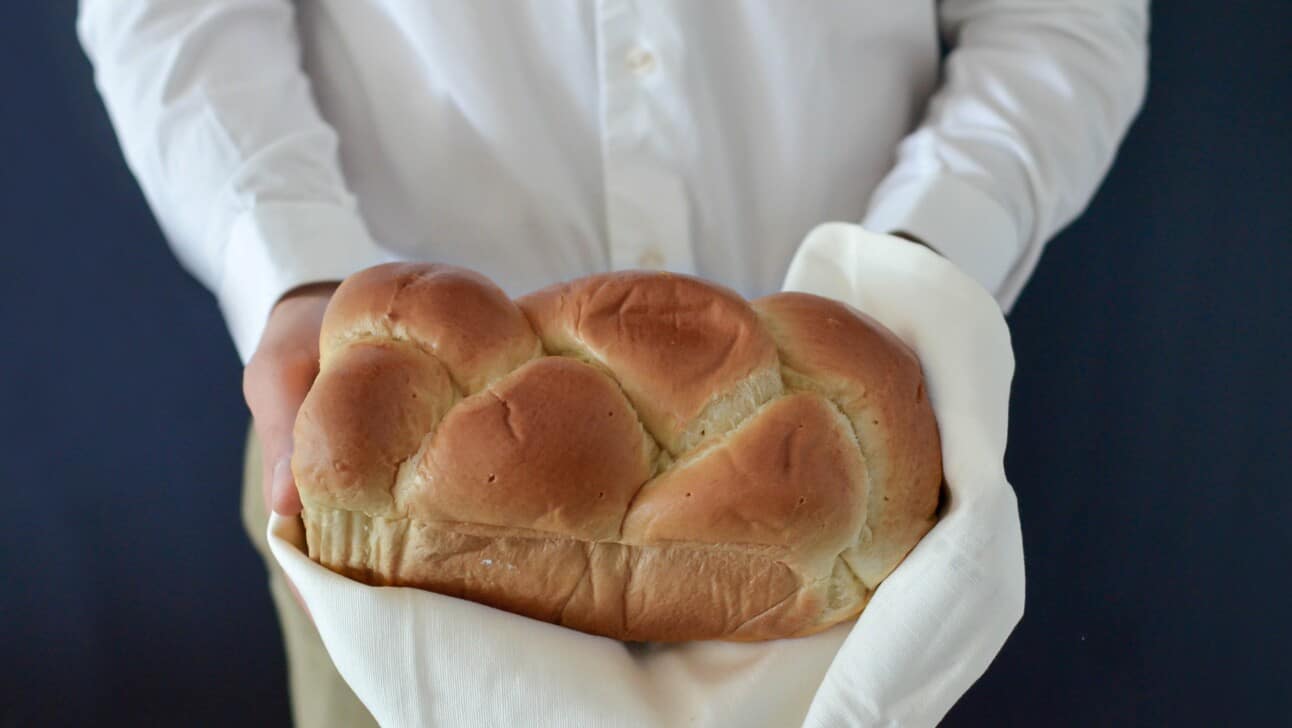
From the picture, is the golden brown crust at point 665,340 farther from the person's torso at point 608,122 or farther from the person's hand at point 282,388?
the person's torso at point 608,122

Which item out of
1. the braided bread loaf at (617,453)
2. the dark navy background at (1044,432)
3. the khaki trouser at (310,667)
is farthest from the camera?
the dark navy background at (1044,432)

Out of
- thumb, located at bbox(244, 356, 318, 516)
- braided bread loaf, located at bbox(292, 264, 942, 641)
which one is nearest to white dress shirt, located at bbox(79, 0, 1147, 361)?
thumb, located at bbox(244, 356, 318, 516)

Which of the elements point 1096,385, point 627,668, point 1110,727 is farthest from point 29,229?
point 1110,727

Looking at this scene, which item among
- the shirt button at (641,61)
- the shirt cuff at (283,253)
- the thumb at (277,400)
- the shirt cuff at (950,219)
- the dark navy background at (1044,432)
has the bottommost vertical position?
the dark navy background at (1044,432)

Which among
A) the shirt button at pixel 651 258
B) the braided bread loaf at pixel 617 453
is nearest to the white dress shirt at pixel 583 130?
the shirt button at pixel 651 258

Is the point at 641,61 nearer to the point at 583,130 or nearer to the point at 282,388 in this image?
the point at 583,130

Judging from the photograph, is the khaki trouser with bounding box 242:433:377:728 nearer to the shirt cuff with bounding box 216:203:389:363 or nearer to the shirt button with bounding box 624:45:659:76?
the shirt cuff with bounding box 216:203:389:363

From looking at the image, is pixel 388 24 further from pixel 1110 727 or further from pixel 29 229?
pixel 1110 727
